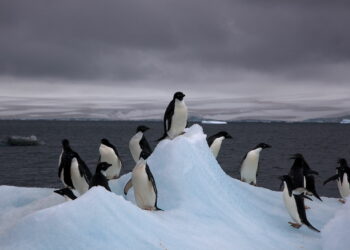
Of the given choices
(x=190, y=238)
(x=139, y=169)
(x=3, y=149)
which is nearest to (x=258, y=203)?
(x=139, y=169)

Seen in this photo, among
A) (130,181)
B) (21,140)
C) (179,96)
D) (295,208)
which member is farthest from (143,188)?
(21,140)

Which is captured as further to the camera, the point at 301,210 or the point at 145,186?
the point at 301,210

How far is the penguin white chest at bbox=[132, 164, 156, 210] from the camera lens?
7.77m

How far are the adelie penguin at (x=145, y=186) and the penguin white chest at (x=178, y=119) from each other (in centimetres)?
247

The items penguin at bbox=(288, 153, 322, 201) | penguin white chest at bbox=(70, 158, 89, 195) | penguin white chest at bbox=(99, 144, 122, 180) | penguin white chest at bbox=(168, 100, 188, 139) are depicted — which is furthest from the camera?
penguin white chest at bbox=(99, 144, 122, 180)

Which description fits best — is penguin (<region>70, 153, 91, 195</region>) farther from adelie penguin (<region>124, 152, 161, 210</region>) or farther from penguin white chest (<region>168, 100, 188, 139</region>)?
adelie penguin (<region>124, 152, 161, 210</region>)

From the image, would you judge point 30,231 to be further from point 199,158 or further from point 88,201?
point 199,158

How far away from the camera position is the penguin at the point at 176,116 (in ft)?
33.6

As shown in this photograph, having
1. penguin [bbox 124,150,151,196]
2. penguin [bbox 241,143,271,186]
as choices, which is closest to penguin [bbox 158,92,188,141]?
penguin [bbox 124,150,151,196]

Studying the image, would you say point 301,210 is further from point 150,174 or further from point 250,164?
point 250,164

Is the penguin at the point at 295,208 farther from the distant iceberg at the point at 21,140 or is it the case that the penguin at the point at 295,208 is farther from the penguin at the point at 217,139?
the distant iceberg at the point at 21,140

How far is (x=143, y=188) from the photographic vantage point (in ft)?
25.5

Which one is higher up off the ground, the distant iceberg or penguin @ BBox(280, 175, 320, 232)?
penguin @ BBox(280, 175, 320, 232)

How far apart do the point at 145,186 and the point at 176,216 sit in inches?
31.3
